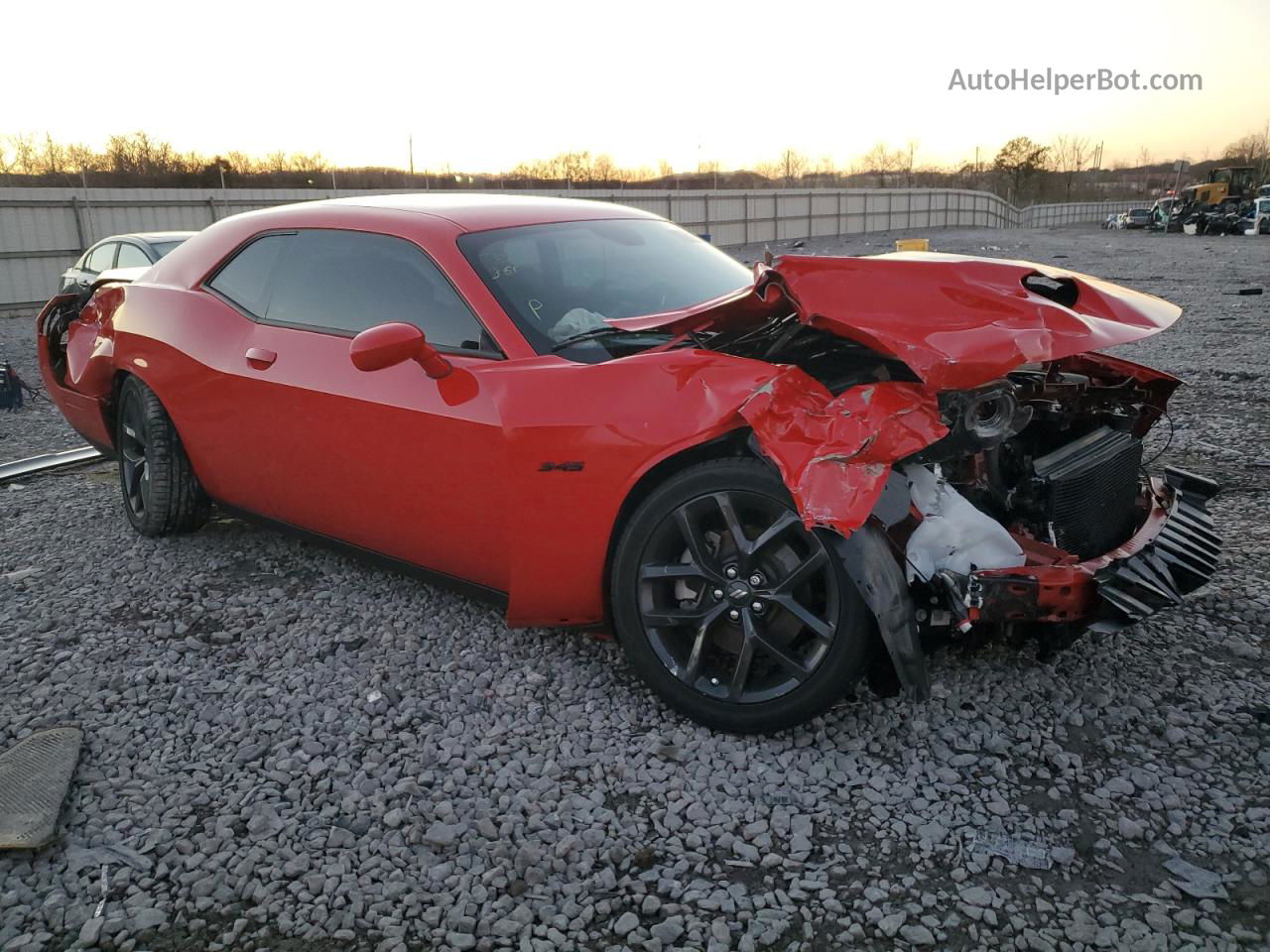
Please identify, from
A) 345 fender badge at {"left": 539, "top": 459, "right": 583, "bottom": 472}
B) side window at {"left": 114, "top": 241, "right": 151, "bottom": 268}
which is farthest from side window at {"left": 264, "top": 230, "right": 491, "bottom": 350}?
side window at {"left": 114, "top": 241, "right": 151, "bottom": 268}

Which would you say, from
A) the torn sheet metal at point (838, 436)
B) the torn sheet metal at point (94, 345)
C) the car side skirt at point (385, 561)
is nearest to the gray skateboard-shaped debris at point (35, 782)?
the car side skirt at point (385, 561)

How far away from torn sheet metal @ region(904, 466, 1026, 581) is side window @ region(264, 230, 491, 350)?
4.93ft

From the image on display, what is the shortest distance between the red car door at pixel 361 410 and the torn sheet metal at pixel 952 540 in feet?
4.22

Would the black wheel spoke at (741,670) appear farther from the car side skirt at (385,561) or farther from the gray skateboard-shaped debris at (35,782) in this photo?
the gray skateboard-shaped debris at (35,782)

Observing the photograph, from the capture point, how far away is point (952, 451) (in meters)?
Answer: 2.69

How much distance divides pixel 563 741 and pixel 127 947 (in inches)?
47.5

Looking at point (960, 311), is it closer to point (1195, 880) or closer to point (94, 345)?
point (1195, 880)

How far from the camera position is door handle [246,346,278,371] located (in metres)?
3.81

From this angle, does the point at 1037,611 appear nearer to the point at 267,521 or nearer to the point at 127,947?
the point at 127,947

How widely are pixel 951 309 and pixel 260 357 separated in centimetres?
268

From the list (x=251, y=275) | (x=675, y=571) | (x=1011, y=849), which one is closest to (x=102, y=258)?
(x=251, y=275)

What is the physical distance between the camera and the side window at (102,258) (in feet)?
37.8

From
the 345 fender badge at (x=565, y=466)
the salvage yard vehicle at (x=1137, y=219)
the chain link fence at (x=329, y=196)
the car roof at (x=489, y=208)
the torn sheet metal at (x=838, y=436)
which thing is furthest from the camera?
the salvage yard vehicle at (x=1137, y=219)

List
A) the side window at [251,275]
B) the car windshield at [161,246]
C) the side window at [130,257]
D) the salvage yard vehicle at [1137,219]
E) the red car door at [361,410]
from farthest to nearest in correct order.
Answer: the salvage yard vehicle at [1137,219] → the side window at [130,257] → the car windshield at [161,246] → the side window at [251,275] → the red car door at [361,410]
